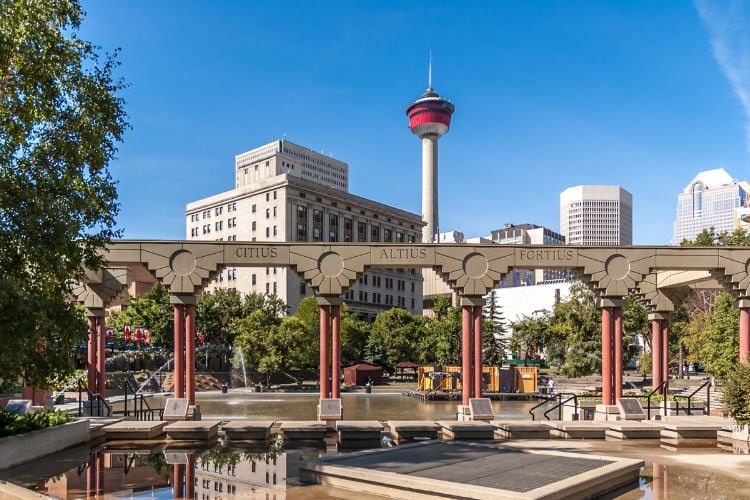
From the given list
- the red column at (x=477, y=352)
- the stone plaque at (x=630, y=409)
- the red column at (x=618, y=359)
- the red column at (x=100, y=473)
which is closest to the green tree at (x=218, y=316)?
the red column at (x=477, y=352)

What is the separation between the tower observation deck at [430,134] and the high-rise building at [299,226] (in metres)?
43.8

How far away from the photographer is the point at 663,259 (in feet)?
86.8

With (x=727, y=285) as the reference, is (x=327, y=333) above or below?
below

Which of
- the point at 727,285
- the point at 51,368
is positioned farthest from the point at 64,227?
the point at 727,285

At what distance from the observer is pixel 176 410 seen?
24.9m

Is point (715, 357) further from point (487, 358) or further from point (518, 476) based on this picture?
point (518, 476)

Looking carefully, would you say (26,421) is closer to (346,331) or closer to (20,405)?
(20,405)

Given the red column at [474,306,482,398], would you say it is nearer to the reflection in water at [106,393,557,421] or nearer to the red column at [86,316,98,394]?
the reflection in water at [106,393,557,421]

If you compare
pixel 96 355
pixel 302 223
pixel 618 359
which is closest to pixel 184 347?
pixel 96 355

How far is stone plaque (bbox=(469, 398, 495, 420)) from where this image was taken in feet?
83.0

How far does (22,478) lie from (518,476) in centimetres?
1140

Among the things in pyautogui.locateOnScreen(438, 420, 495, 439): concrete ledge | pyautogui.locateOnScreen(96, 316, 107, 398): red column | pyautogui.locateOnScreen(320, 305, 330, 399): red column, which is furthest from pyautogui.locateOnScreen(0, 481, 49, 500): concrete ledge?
pyautogui.locateOnScreen(96, 316, 107, 398): red column

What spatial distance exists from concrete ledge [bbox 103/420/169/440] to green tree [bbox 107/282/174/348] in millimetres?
46666

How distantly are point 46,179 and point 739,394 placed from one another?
22059 millimetres
